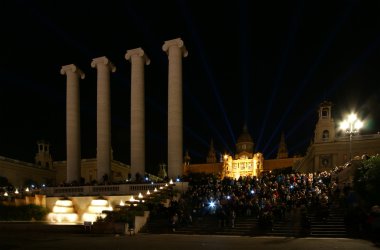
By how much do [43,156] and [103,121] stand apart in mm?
56285

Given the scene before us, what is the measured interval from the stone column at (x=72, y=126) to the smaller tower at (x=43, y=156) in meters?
50.9

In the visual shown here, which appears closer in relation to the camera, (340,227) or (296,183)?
(340,227)

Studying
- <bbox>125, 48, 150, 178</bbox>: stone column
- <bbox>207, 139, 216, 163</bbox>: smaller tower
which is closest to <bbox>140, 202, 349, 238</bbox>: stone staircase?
<bbox>125, 48, 150, 178</bbox>: stone column

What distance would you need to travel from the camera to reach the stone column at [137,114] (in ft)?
149

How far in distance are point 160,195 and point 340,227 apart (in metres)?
14.4

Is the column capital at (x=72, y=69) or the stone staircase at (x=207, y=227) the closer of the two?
the stone staircase at (x=207, y=227)

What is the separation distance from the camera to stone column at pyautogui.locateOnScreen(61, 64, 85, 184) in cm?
4959

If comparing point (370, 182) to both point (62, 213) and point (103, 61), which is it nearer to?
point (62, 213)

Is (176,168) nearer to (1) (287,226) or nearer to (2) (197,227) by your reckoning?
(2) (197,227)

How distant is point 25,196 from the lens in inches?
1499

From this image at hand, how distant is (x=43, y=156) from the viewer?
9806cm

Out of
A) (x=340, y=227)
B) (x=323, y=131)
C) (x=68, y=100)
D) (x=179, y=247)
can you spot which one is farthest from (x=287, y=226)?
(x=323, y=131)

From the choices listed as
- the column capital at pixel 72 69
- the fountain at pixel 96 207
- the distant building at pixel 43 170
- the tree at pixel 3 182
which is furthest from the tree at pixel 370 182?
the tree at pixel 3 182

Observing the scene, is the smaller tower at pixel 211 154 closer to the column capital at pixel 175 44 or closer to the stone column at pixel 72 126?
the stone column at pixel 72 126
